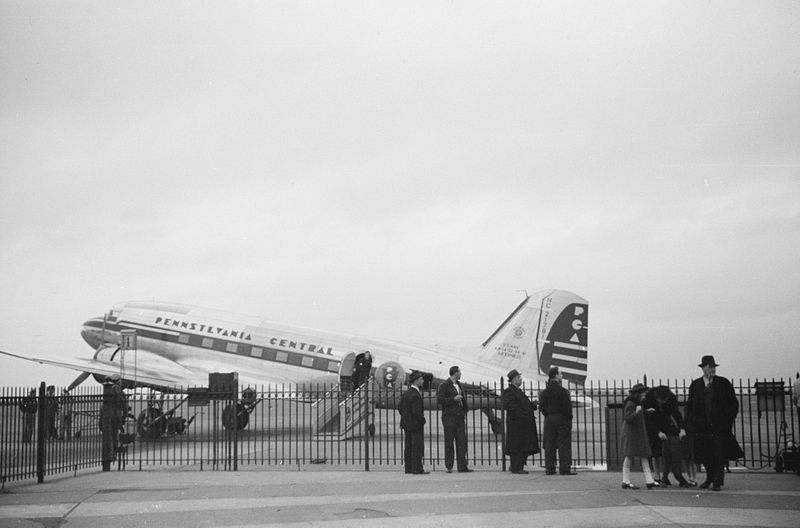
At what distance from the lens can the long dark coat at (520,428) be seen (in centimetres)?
1570

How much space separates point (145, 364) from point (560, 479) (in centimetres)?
2269

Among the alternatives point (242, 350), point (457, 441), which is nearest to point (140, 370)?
point (242, 350)

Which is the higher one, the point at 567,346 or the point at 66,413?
the point at 567,346

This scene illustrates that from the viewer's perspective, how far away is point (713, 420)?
13.0m

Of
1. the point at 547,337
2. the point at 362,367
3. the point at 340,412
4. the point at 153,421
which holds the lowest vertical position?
the point at 153,421

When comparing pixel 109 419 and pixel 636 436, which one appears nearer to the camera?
pixel 636 436

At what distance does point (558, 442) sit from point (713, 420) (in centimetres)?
334

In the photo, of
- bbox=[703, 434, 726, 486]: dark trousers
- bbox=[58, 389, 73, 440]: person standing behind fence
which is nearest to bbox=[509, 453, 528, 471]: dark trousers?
bbox=[703, 434, 726, 486]: dark trousers

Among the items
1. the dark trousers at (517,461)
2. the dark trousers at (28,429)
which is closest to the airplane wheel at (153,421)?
the dark trousers at (28,429)

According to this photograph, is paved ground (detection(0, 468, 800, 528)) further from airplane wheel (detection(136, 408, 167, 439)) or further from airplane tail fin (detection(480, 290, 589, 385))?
airplane tail fin (detection(480, 290, 589, 385))

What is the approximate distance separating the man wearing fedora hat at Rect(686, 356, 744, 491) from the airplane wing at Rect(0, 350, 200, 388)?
2048 cm

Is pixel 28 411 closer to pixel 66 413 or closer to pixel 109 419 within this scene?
pixel 109 419

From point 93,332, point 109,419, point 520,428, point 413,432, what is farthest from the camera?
point 93,332

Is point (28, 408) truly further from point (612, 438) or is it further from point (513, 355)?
point (513, 355)
